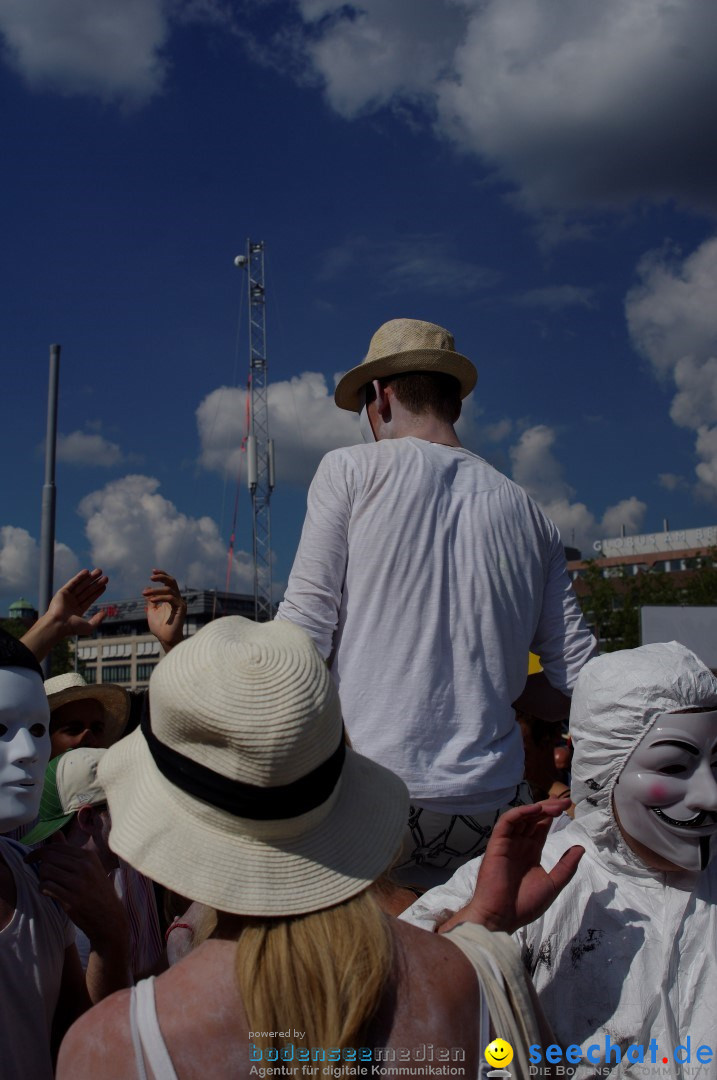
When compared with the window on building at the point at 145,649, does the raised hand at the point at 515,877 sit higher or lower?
lower

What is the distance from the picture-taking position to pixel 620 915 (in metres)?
2.15

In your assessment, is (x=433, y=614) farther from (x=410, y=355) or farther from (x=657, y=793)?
(x=410, y=355)

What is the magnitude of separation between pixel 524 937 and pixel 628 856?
1.04ft

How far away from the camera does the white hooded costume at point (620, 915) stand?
202 centimetres

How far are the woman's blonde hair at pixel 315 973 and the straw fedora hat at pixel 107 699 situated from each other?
232cm

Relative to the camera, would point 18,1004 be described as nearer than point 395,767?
Yes

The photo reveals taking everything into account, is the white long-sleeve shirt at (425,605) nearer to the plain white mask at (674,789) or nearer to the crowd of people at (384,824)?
the crowd of people at (384,824)

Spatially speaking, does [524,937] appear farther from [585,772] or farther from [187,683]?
[187,683]

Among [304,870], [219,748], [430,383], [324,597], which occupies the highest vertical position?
[430,383]

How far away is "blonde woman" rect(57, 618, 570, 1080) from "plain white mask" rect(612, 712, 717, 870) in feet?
A: 2.41

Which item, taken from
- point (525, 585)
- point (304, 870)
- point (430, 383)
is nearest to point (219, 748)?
point (304, 870)

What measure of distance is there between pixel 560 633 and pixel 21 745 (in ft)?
5.40

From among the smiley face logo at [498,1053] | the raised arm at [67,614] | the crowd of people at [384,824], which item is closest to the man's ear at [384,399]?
the crowd of people at [384,824]

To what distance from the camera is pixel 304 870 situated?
4.95 feet
